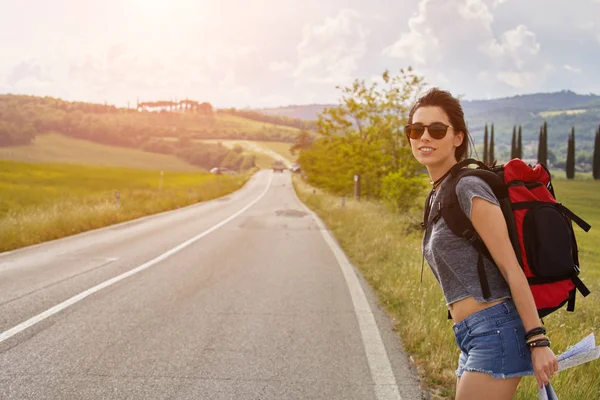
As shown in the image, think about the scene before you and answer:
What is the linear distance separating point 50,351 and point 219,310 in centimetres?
215

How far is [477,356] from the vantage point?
2.03 metres

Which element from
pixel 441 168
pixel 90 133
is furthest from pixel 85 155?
pixel 441 168

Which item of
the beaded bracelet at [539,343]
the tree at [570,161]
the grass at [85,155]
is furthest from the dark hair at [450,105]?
the tree at [570,161]

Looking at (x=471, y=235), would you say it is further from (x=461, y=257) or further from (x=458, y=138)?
(x=458, y=138)

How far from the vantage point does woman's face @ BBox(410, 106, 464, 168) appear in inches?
89.8

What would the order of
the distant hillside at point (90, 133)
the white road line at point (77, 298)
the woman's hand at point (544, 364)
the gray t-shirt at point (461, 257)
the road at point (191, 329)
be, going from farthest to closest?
the distant hillside at point (90, 133)
the white road line at point (77, 298)
the road at point (191, 329)
the gray t-shirt at point (461, 257)
the woman's hand at point (544, 364)

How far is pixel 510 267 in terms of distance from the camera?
1937 mm

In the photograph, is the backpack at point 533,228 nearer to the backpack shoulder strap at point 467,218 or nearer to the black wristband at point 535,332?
the backpack shoulder strap at point 467,218

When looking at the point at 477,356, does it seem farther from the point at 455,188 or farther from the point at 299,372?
the point at 299,372

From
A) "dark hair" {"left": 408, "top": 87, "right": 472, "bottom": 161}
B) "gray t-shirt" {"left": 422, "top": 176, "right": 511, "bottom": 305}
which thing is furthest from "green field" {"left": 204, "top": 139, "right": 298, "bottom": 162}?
"gray t-shirt" {"left": 422, "top": 176, "right": 511, "bottom": 305}

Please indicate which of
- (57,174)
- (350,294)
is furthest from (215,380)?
(57,174)

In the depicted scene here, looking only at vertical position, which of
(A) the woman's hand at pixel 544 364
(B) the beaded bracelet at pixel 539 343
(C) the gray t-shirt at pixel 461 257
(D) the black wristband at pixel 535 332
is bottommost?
(A) the woman's hand at pixel 544 364

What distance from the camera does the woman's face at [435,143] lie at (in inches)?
89.8

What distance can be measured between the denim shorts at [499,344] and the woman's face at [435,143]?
0.68m
